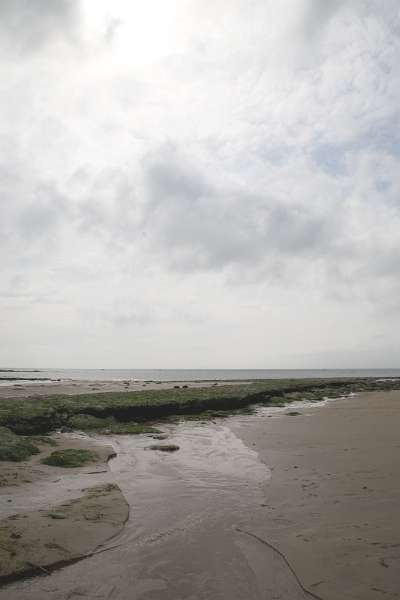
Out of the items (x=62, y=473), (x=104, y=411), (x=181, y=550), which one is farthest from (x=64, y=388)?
(x=181, y=550)

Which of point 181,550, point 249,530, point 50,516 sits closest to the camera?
point 181,550

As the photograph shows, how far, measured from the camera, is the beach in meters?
4.32

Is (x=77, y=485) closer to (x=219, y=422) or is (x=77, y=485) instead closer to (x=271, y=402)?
(x=219, y=422)

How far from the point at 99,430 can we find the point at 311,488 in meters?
10.5

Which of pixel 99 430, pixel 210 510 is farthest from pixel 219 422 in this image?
pixel 210 510

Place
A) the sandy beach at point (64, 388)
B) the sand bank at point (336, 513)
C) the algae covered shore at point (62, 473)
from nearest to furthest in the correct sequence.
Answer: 1. the sand bank at point (336, 513)
2. the algae covered shore at point (62, 473)
3. the sandy beach at point (64, 388)

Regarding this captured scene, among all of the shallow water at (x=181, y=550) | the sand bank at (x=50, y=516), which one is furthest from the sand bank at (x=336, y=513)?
the sand bank at (x=50, y=516)

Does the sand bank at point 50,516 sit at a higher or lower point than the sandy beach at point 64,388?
higher

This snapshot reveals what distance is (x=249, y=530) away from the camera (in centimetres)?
590

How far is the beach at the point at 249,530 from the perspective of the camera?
4.32 m

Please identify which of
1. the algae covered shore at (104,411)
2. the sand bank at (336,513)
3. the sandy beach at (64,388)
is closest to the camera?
→ the sand bank at (336,513)

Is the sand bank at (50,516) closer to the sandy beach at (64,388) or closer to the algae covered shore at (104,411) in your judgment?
the algae covered shore at (104,411)

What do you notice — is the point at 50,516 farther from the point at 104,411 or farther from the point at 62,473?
the point at 104,411

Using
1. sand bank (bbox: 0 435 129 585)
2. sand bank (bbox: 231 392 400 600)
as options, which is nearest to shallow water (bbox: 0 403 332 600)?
sand bank (bbox: 0 435 129 585)
